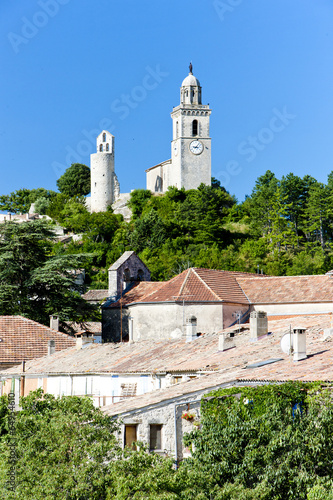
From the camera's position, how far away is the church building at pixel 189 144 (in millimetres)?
98250

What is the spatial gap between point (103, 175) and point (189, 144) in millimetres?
13844

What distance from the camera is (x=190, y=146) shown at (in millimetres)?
99125

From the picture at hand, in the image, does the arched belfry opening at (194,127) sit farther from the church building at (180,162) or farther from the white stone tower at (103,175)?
the white stone tower at (103,175)

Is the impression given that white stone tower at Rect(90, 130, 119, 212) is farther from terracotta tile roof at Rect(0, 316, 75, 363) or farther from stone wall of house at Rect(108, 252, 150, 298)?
terracotta tile roof at Rect(0, 316, 75, 363)

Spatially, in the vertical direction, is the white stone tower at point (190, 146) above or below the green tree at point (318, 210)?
above

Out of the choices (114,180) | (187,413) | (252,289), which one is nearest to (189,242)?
(114,180)

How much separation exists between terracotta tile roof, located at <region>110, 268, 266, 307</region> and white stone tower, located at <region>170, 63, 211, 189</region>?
53.4m

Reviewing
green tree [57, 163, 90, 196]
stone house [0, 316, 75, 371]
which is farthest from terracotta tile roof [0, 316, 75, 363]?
green tree [57, 163, 90, 196]

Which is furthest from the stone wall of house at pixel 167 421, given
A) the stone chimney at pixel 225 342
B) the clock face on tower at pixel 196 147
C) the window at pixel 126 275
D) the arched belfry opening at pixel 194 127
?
the arched belfry opening at pixel 194 127

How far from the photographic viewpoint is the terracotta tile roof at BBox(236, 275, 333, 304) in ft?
138

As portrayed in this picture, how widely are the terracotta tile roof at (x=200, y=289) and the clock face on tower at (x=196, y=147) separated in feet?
180

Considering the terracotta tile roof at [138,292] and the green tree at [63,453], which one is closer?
the green tree at [63,453]

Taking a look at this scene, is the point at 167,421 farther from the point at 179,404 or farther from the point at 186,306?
the point at 186,306

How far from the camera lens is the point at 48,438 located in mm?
16828
